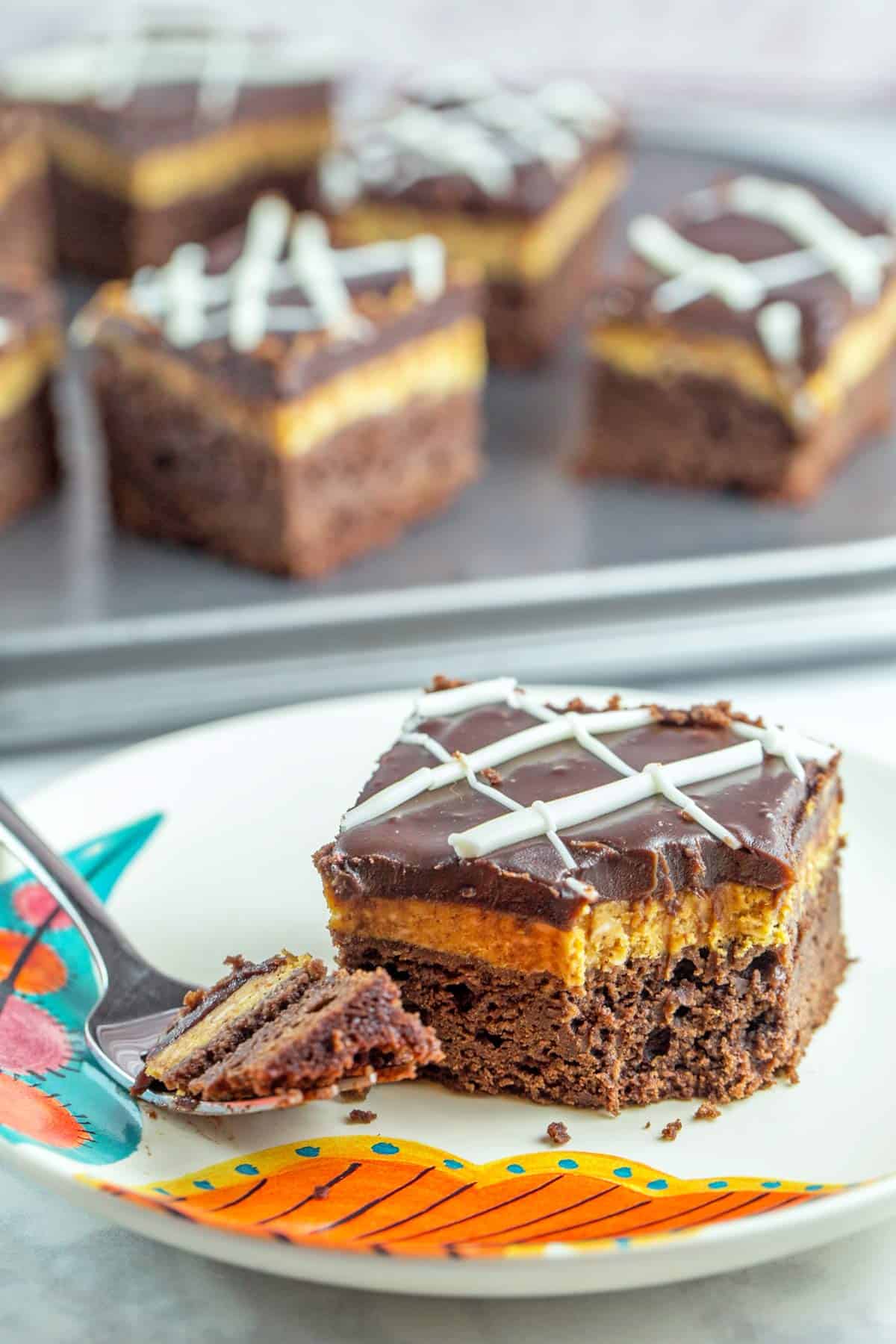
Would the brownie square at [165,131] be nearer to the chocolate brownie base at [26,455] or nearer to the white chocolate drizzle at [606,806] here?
the chocolate brownie base at [26,455]

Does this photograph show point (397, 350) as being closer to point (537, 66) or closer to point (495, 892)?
point (495, 892)

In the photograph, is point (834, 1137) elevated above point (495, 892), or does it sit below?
below

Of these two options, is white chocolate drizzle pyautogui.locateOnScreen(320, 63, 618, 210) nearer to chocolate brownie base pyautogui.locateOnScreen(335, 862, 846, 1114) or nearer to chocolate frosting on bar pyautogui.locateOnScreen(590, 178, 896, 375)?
chocolate frosting on bar pyautogui.locateOnScreen(590, 178, 896, 375)

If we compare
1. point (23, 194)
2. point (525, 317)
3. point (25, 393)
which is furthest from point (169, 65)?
point (25, 393)

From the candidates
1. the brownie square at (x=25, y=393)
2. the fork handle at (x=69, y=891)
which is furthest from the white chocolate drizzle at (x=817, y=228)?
the fork handle at (x=69, y=891)

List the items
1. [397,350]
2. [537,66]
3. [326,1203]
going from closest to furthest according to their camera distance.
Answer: [326,1203]
[397,350]
[537,66]

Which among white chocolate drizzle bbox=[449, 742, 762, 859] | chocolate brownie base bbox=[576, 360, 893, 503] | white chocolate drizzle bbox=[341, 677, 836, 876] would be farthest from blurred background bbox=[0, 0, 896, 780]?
white chocolate drizzle bbox=[449, 742, 762, 859]

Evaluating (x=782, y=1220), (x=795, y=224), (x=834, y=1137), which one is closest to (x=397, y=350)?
(x=795, y=224)
